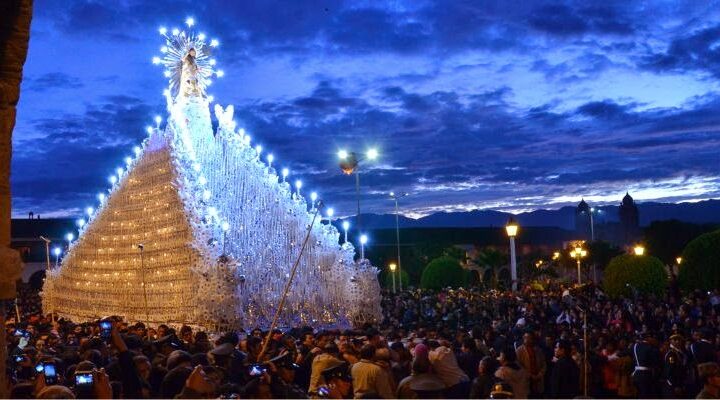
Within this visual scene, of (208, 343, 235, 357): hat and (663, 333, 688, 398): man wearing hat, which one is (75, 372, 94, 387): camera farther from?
(663, 333, 688, 398): man wearing hat

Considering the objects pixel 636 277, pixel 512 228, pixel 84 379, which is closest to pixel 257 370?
pixel 84 379

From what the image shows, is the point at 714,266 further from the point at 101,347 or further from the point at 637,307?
the point at 101,347

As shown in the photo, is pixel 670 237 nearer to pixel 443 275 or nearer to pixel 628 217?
pixel 443 275

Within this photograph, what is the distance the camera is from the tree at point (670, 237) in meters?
67.2

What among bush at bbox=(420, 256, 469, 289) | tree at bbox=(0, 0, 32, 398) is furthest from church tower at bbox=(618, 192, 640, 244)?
tree at bbox=(0, 0, 32, 398)

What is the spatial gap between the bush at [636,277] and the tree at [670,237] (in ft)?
120

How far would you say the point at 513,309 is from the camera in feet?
89.6

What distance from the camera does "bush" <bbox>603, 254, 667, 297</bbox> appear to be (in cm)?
3212

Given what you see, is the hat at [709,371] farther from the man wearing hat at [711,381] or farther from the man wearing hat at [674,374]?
the man wearing hat at [674,374]

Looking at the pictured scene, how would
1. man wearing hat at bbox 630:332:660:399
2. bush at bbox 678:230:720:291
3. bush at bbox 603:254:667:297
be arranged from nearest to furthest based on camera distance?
1. man wearing hat at bbox 630:332:660:399
2. bush at bbox 678:230:720:291
3. bush at bbox 603:254:667:297

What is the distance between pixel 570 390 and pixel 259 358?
14.0 ft

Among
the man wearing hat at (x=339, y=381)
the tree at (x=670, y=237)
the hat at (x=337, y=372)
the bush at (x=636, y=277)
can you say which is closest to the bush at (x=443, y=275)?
the bush at (x=636, y=277)

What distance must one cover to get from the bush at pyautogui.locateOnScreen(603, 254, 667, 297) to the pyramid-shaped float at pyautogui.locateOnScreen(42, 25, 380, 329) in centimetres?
1370

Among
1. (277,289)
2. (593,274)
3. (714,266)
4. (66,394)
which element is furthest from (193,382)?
(593,274)
